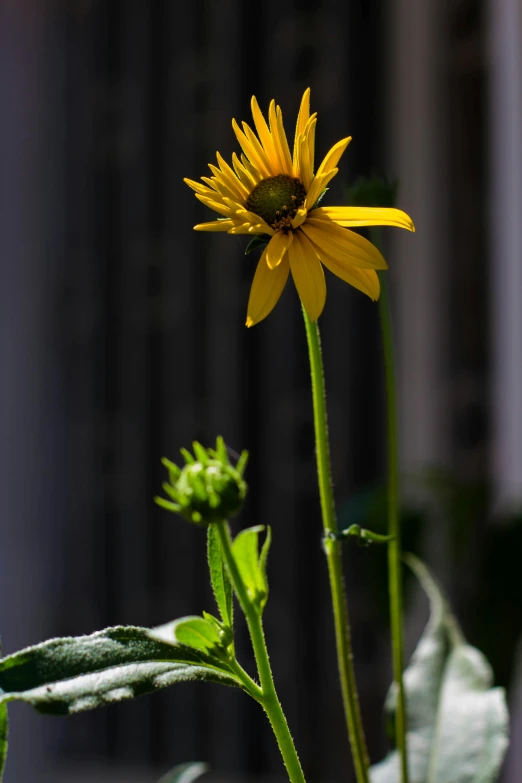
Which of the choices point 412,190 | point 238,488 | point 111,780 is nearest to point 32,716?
point 111,780

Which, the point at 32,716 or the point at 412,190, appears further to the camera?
the point at 32,716

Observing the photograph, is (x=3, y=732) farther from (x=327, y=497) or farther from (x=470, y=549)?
(x=470, y=549)

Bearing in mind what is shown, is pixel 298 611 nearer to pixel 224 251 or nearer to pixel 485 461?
pixel 485 461

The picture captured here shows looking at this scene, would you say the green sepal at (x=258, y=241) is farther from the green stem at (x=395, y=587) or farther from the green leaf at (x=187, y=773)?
the green leaf at (x=187, y=773)

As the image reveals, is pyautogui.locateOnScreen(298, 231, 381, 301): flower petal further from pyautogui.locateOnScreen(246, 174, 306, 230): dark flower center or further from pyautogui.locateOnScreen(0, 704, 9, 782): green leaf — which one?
pyautogui.locateOnScreen(0, 704, 9, 782): green leaf

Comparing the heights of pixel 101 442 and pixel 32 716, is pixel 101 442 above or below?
above

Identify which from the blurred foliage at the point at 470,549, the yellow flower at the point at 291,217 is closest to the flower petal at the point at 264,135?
the yellow flower at the point at 291,217

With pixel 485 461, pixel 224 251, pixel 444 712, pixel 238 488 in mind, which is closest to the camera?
pixel 238 488

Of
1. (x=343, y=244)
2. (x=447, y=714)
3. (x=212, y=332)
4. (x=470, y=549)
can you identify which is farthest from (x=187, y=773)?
(x=212, y=332)
